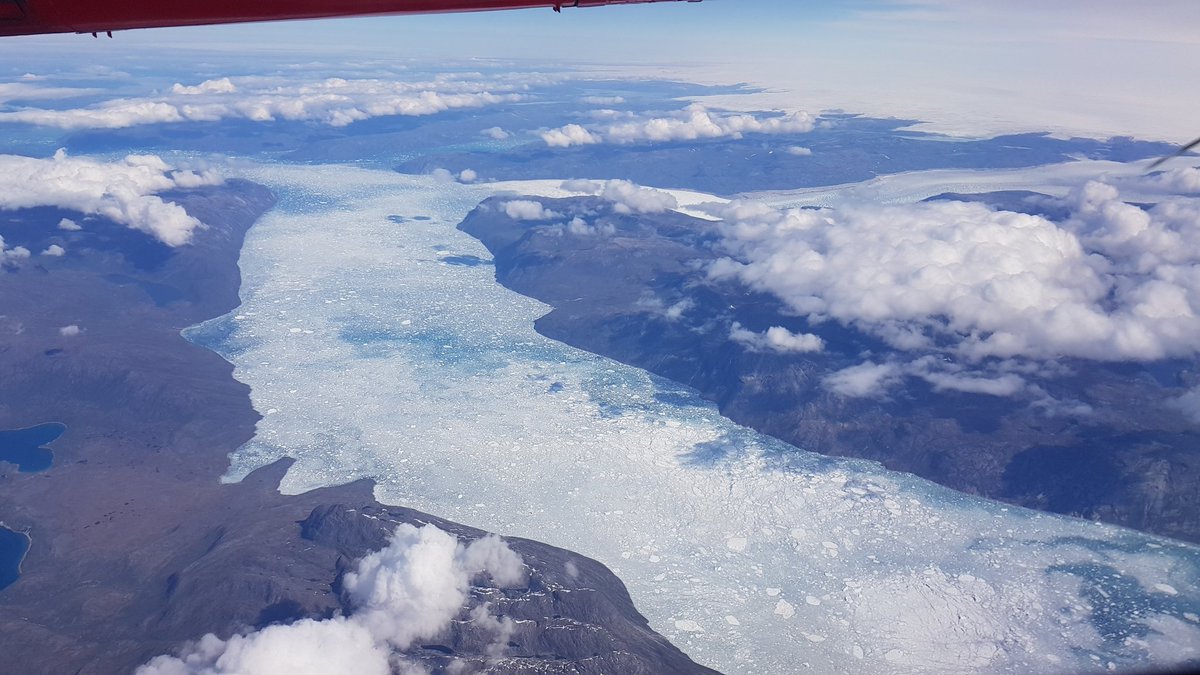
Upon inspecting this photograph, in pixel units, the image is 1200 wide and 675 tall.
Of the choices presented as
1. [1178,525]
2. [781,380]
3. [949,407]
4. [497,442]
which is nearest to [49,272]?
[497,442]

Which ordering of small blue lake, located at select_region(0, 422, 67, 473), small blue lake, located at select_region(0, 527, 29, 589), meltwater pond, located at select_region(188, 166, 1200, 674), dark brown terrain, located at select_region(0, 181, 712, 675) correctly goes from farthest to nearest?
small blue lake, located at select_region(0, 422, 67, 473)
small blue lake, located at select_region(0, 527, 29, 589)
meltwater pond, located at select_region(188, 166, 1200, 674)
dark brown terrain, located at select_region(0, 181, 712, 675)

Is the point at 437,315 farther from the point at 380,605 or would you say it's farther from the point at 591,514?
the point at 380,605

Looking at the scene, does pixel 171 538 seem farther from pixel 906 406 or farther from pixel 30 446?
pixel 906 406

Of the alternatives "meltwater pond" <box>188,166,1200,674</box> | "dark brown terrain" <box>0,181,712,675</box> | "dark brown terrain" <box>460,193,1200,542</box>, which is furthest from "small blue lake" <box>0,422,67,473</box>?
"dark brown terrain" <box>460,193,1200,542</box>

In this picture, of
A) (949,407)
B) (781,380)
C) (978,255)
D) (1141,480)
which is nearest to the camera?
(1141,480)

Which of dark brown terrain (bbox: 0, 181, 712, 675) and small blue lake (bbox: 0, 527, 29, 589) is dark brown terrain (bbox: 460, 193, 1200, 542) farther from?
small blue lake (bbox: 0, 527, 29, 589)
